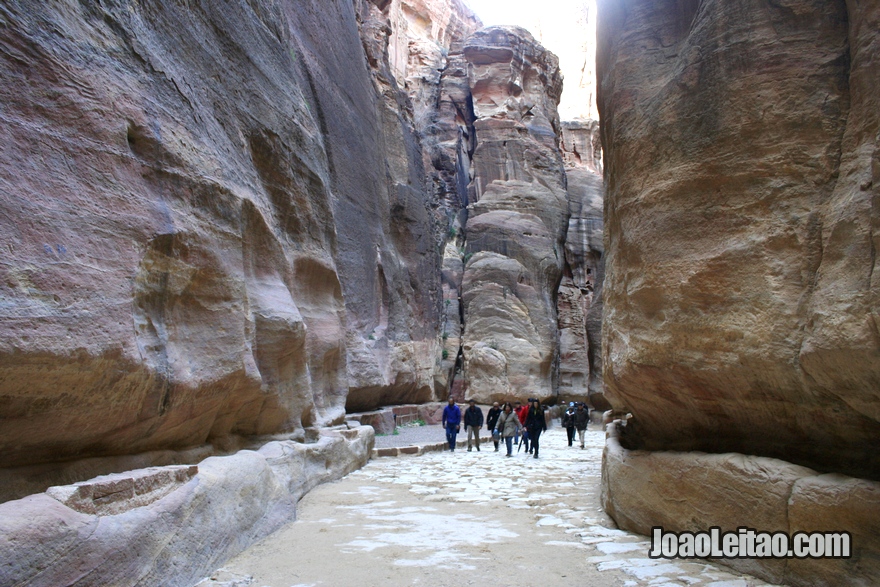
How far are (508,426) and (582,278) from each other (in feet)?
88.5

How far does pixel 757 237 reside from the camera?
13.4 ft

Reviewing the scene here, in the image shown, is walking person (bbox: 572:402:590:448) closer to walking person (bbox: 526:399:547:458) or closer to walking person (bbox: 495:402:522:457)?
walking person (bbox: 495:402:522:457)

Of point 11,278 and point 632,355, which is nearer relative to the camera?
point 11,278

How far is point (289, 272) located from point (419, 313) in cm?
1137

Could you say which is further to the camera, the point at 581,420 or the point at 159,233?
the point at 581,420

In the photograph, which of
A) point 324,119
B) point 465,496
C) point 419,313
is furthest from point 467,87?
point 465,496

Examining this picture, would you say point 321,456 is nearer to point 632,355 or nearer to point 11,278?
point 632,355

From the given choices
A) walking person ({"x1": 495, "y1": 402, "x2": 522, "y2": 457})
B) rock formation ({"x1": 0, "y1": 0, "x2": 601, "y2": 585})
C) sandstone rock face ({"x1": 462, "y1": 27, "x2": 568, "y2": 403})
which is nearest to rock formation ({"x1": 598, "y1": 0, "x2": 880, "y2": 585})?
rock formation ({"x1": 0, "y1": 0, "x2": 601, "y2": 585})

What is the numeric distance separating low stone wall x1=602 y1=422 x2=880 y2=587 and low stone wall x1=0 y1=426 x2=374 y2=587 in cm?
326

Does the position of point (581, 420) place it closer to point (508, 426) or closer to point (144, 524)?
point (508, 426)

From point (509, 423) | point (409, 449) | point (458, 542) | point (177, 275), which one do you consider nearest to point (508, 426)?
point (509, 423)

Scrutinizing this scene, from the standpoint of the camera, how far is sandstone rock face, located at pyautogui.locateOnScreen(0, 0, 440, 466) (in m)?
3.76

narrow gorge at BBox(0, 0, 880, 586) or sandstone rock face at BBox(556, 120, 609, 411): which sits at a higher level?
sandstone rock face at BBox(556, 120, 609, 411)

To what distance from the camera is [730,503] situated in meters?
4.07
